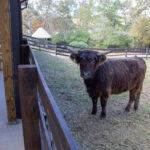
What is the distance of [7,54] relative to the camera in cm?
262

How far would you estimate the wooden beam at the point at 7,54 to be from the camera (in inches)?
97.7

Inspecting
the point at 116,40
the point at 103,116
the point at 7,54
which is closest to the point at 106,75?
the point at 103,116

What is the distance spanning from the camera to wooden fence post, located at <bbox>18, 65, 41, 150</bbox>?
145cm

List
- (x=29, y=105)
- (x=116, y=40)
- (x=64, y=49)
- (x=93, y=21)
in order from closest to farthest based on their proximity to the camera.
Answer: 1. (x=29, y=105)
2. (x=64, y=49)
3. (x=116, y=40)
4. (x=93, y=21)

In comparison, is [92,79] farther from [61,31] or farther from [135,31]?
[61,31]

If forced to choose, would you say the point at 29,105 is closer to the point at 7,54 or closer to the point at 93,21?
the point at 7,54

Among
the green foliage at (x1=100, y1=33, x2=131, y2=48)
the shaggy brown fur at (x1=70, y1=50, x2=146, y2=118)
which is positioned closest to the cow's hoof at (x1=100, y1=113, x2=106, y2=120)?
the shaggy brown fur at (x1=70, y1=50, x2=146, y2=118)

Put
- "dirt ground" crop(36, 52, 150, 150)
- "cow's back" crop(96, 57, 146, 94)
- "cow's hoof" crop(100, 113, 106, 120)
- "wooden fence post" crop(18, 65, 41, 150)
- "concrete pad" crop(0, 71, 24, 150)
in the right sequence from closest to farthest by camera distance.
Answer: "wooden fence post" crop(18, 65, 41, 150), "concrete pad" crop(0, 71, 24, 150), "dirt ground" crop(36, 52, 150, 150), "cow's back" crop(96, 57, 146, 94), "cow's hoof" crop(100, 113, 106, 120)

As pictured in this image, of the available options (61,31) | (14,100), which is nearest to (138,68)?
(14,100)

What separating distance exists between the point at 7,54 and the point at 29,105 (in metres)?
1.40

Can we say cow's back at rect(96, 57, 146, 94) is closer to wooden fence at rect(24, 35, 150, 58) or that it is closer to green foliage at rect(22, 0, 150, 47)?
wooden fence at rect(24, 35, 150, 58)

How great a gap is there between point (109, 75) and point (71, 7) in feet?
102

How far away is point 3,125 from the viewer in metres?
2.87

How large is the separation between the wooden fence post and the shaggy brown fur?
70.3 inches
